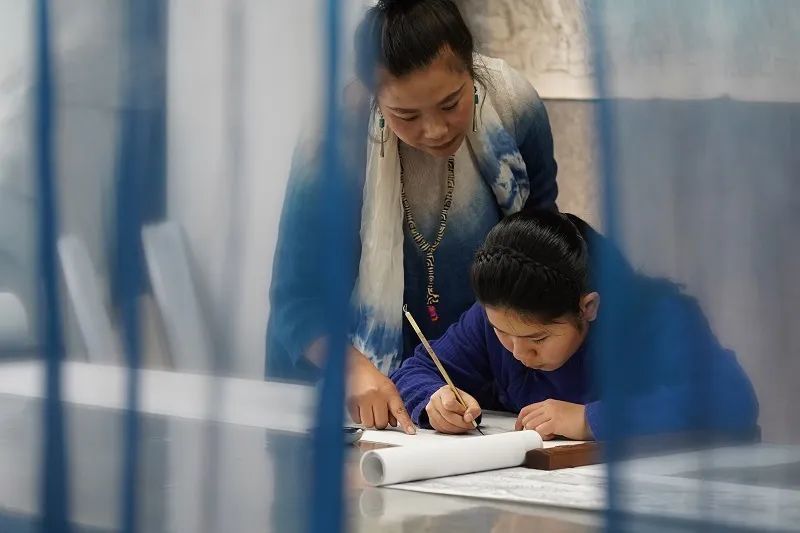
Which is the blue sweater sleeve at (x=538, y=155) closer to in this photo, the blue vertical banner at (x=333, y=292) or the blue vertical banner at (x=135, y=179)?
the blue vertical banner at (x=135, y=179)

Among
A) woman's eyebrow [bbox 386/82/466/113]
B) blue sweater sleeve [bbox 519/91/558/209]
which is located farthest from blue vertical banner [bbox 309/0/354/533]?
blue sweater sleeve [bbox 519/91/558/209]

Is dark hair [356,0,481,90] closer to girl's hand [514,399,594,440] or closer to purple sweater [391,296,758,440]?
girl's hand [514,399,594,440]

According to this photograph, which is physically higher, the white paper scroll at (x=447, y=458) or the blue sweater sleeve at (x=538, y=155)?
the blue sweater sleeve at (x=538, y=155)

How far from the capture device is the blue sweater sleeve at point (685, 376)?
1101mm

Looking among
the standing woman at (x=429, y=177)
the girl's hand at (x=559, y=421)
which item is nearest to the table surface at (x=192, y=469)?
the girl's hand at (x=559, y=421)

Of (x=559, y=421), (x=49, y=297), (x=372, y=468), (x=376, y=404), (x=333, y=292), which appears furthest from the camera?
(x=376, y=404)

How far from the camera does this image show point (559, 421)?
6.24 feet

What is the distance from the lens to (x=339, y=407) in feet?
4.03

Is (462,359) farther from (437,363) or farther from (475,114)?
(475,114)

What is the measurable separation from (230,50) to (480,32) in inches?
102

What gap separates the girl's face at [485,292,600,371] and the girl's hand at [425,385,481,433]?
4.3 inches

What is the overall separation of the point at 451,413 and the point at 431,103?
→ 1.57 feet

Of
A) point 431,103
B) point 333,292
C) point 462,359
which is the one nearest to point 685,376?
point 333,292

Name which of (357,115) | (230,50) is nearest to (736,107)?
(357,115)
